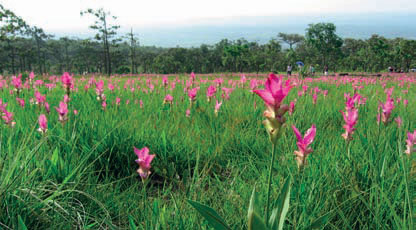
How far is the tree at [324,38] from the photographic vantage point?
6194 centimetres

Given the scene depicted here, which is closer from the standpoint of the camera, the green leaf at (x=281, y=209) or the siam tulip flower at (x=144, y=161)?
the green leaf at (x=281, y=209)

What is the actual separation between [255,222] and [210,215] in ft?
0.46

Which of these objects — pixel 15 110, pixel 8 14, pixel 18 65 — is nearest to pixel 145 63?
pixel 18 65

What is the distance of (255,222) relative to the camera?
33.6 inches

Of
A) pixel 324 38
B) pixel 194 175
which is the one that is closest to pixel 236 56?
pixel 324 38

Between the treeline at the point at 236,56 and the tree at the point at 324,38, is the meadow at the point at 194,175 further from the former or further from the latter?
the tree at the point at 324,38

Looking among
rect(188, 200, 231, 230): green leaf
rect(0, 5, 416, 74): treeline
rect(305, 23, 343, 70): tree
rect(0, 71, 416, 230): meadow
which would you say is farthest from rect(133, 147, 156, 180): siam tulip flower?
rect(305, 23, 343, 70): tree

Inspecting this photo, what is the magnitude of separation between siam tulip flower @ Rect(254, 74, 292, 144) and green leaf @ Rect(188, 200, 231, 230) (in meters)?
0.29

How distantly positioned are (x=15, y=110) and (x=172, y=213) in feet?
8.56

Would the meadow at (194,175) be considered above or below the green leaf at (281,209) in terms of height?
below

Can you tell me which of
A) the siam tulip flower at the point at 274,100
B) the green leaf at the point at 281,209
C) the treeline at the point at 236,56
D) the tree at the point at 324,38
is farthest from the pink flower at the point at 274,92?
the tree at the point at 324,38

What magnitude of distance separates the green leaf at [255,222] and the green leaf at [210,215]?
0.11 metres

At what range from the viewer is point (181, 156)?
230 centimetres

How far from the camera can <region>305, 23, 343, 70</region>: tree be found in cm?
6194
